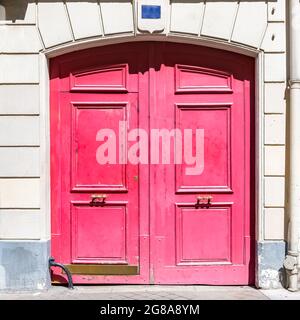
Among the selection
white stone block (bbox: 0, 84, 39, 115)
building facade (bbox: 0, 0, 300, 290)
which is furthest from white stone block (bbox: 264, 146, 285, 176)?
white stone block (bbox: 0, 84, 39, 115)

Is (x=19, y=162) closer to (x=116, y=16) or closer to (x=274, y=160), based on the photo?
(x=116, y=16)

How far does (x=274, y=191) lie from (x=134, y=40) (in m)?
2.45

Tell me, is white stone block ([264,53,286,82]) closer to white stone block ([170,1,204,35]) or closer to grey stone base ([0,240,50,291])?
white stone block ([170,1,204,35])

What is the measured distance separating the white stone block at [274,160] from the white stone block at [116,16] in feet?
7.18

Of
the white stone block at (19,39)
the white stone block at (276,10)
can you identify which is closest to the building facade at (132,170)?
Answer: the white stone block at (19,39)

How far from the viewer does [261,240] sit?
7.23 m

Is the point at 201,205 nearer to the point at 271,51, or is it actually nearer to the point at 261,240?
the point at 261,240

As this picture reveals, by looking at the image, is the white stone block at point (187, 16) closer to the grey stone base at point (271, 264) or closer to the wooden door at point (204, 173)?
the wooden door at point (204, 173)

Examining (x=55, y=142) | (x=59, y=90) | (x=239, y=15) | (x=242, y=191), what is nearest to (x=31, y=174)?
(x=55, y=142)

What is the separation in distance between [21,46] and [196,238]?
3092mm

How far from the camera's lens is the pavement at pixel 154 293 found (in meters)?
6.95

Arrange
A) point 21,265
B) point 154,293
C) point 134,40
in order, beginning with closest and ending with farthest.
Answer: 1. point 154,293
2. point 21,265
3. point 134,40

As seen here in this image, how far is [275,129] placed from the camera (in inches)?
283

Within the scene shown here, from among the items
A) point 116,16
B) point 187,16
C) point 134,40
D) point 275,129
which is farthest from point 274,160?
point 116,16
